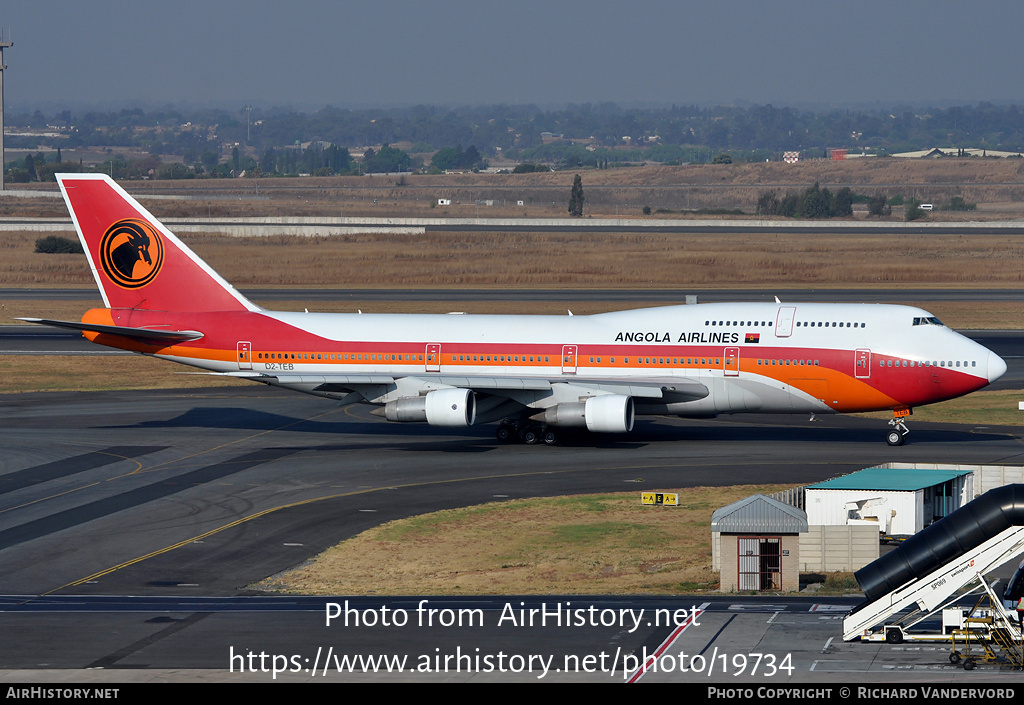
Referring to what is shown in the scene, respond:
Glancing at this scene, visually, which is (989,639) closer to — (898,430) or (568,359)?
(898,430)

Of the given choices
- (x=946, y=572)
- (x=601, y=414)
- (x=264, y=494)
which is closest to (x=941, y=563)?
(x=946, y=572)

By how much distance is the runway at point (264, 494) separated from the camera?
26359mm

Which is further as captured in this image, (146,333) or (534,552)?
(146,333)

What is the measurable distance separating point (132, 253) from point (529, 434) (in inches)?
781

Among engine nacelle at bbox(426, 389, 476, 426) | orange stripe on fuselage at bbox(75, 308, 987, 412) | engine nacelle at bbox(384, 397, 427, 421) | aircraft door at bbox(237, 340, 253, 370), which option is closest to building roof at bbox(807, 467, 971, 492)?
orange stripe on fuselage at bbox(75, 308, 987, 412)

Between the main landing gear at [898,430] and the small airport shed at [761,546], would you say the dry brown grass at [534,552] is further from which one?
the main landing gear at [898,430]

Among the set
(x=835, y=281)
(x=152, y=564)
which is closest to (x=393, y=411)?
(x=152, y=564)

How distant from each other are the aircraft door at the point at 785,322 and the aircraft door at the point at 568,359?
28.0 feet

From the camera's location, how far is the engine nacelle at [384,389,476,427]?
162 ft

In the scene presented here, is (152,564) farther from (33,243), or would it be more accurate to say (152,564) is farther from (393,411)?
(33,243)

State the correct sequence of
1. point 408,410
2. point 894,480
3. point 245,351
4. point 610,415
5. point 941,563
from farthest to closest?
1. point 245,351
2. point 408,410
3. point 610,415
4. point 894,480
5. point 941,563

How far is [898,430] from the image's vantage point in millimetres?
50688

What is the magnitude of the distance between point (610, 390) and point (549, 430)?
3.85m
